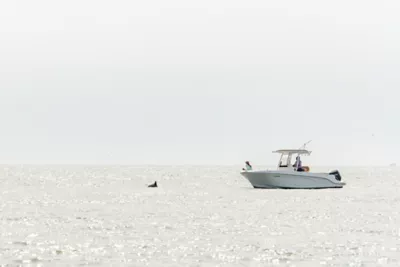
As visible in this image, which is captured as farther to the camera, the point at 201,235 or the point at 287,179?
the point at 287,179

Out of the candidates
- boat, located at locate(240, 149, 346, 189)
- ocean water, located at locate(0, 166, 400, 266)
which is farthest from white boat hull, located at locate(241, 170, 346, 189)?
ocean water, located at locate(0, 166, 400, 266)

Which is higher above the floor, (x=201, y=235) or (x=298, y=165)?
(x=298, y=165)

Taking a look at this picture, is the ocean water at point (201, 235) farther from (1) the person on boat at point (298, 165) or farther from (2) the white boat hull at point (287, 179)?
(1) the person on boat at point (298, 165)

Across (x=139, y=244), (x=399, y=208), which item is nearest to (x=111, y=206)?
(x=399, y=208)

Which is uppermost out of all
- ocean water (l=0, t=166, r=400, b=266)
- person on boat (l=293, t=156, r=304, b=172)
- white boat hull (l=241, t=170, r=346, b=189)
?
person on boat (l=293, t=156, r=304, b=172)

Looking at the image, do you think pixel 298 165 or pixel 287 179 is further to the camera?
pixel 298 165

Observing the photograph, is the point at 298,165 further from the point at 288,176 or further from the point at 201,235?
the point at 201,235

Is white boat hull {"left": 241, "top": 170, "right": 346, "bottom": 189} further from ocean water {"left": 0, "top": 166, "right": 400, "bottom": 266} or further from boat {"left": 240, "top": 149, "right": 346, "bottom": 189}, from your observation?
ocean water {"left": 0, "top": 166, "right": 400, "bottom": 266}

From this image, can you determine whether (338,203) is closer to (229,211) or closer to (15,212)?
(229,211)

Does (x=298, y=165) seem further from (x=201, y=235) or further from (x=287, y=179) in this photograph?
(x=201, y=235)

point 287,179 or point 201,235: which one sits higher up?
point 287,179

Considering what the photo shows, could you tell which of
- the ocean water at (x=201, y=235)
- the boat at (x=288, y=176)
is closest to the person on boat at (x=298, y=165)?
the boat at (x=288, y=176)

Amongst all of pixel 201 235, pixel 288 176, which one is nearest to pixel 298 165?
pixel 288 176

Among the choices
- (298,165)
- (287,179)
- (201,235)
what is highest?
(298,165)
